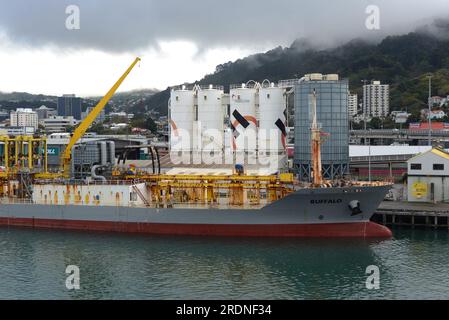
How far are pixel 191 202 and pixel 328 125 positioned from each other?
14957mm

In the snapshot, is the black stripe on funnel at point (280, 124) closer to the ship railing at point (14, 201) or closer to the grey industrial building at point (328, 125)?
the grey industrial building at point (328, 125)

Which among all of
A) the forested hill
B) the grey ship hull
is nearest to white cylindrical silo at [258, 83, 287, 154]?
the grey ship hull

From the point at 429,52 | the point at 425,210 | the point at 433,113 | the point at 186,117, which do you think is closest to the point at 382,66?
the point at 429,52

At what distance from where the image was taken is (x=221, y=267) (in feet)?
78.9

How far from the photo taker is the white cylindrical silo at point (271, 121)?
140 ft

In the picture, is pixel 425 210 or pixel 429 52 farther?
pixel 429 52

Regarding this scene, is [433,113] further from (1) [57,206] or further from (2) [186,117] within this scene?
(1) [57,206]

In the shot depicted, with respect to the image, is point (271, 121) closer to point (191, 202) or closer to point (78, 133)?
point (191, 202)

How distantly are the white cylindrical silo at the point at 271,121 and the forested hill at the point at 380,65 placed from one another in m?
77.2

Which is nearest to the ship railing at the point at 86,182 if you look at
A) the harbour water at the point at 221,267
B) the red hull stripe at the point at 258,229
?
the red hull stripe at the point at 258,229

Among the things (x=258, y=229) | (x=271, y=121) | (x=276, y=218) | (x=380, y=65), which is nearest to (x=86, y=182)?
(x=258, y=229)

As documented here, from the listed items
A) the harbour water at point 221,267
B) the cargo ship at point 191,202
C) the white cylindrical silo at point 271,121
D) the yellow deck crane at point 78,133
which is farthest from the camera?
the white cylindrical silo at point 271,121
